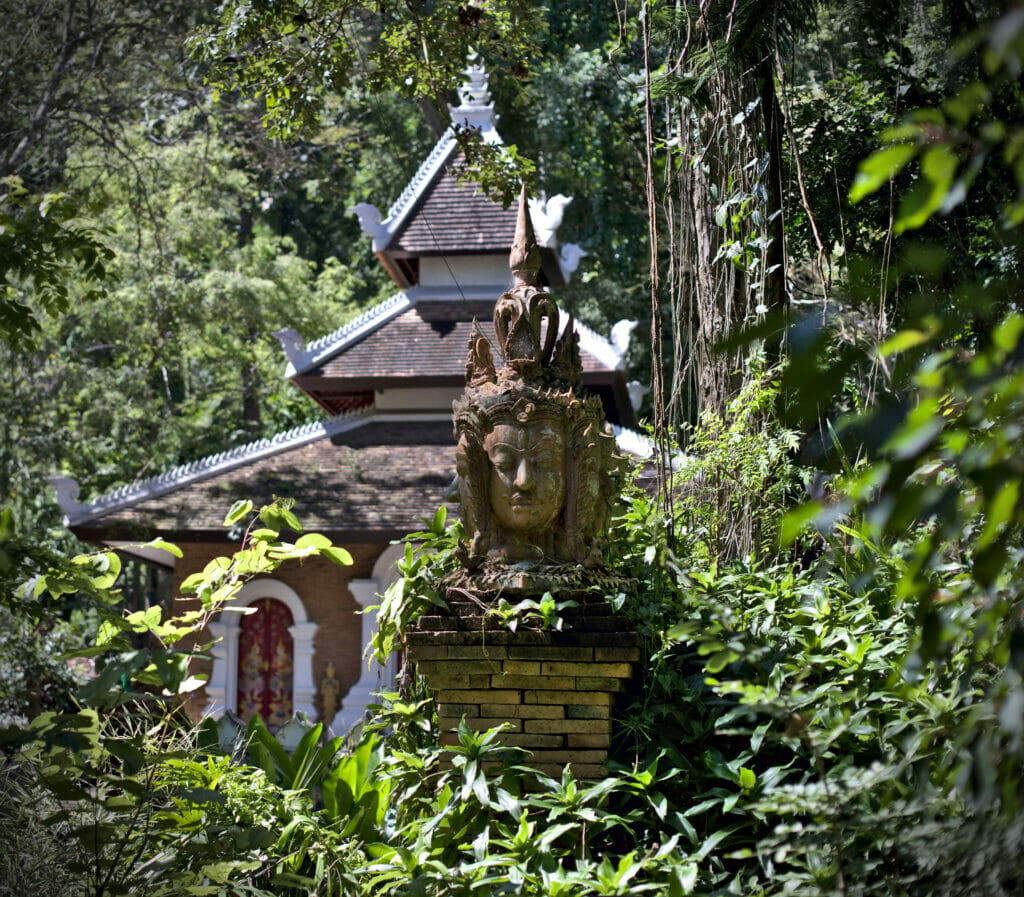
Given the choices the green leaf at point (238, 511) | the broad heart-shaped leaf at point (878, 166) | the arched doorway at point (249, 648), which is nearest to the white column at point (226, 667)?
the arched doorway at point (249, 648)

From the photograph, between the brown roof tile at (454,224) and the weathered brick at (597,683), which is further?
the brown roof tile at (454,224)

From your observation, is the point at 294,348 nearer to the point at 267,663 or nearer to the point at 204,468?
the point at 204,468

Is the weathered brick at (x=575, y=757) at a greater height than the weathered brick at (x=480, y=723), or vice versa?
the weathered brick at (x=480, y=723)

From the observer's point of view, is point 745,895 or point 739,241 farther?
point 739,241

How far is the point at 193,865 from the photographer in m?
3.62

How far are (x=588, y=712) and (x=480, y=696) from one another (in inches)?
15.6

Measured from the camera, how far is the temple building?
430 inches

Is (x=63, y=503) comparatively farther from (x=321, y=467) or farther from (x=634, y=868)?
(x=634, y=868)

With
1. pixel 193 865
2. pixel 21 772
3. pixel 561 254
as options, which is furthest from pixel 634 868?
pixel 561 254

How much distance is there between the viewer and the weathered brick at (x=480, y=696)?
13.7 ft

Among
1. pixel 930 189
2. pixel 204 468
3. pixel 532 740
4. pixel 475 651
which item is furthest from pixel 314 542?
pixel 204 468

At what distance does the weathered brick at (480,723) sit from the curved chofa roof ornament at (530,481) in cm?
48

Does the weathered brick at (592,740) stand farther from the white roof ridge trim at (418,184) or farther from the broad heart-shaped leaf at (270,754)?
the white roof ridge trim at (418,184)

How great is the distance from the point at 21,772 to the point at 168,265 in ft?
41.5
